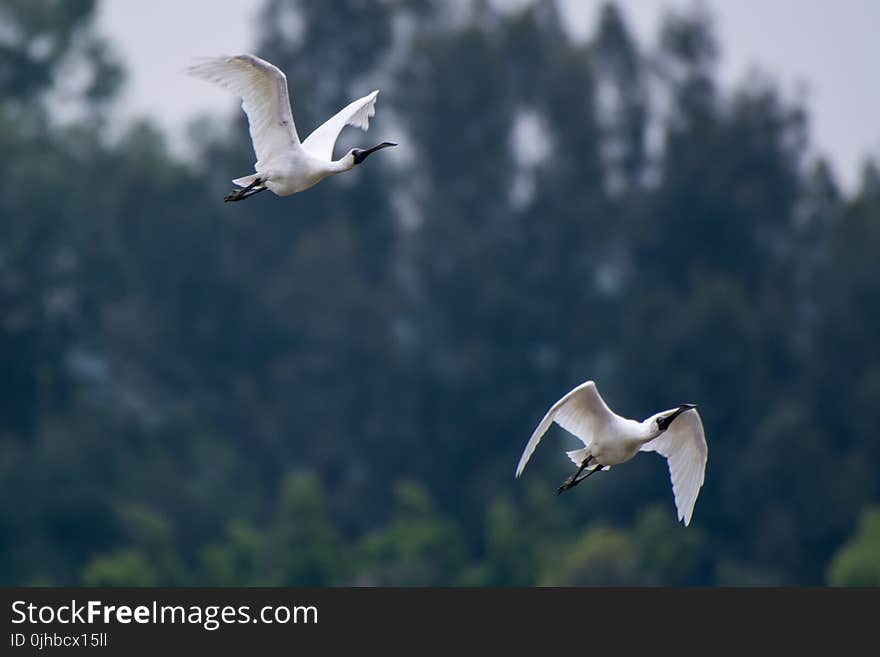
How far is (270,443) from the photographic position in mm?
60344

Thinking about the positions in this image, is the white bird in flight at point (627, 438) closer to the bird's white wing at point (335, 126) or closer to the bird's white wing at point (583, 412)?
the bird's white wing at point (583, 412)

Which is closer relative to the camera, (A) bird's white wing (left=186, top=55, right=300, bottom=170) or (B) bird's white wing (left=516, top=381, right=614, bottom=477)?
(A) bird's white wing (left=186, top=55, right=300, bottom=170)

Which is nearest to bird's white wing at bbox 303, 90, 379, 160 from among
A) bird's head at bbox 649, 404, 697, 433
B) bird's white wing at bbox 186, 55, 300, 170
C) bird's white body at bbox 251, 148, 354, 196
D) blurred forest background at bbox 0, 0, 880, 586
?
bird's white body at bbox 251, 148, 354, 196

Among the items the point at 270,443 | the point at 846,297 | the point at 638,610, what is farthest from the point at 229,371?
the point at 638,610

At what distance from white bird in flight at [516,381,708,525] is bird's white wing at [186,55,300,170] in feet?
10.4

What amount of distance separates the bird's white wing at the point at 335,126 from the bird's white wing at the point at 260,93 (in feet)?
2.76

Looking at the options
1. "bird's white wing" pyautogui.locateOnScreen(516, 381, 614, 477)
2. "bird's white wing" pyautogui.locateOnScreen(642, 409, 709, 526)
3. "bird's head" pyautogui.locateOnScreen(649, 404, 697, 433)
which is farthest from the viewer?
"bird's white wing" pyautogui.locateOnScreen(642, 409, 709, 526)

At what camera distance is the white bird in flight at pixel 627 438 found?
19578 mm

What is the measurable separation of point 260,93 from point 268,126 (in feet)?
1.00

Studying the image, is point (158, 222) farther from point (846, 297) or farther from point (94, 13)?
point (846, 297)

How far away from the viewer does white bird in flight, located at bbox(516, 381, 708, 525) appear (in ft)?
64.2

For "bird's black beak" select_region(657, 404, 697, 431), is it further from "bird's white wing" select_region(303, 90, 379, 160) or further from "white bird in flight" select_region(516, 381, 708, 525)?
"bird's white wing" select_region(303, 90, 379, 160)

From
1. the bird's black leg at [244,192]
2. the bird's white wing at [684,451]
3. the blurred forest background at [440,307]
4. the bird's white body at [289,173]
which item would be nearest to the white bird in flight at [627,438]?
the bird's white wing at [684,451]

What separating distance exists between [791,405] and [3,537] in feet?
62.2
